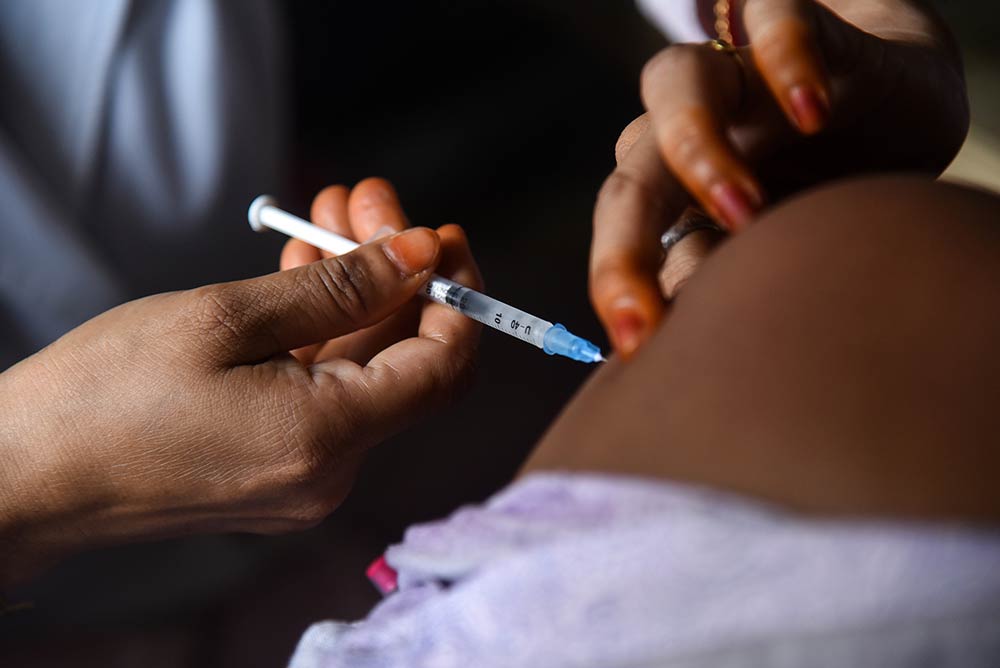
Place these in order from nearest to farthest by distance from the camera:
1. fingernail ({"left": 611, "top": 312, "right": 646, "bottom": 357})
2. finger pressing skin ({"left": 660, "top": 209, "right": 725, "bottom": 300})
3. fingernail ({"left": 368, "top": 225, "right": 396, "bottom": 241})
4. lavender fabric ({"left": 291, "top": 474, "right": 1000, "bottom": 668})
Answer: lavender fabric ({"left": 291, "top": 474, "right": 1000, "bottom": 668}), fingernail ({"left": 611, "top": 312, "right": 646, "bottom": 357}), finger pressing skin ({"left": 660, "top": 209, "right": 725, "bottom": 300}), fingernail ({"left": 368, "top": 225, "right": 396, "bottom": 241})

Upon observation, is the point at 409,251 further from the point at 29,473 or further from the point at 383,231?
the point at 29,473

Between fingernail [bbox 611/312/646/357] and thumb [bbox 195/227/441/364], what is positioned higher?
thumb [bbox 195/227/441/364]

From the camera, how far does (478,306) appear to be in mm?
612

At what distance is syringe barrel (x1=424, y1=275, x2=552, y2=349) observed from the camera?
0.57 m

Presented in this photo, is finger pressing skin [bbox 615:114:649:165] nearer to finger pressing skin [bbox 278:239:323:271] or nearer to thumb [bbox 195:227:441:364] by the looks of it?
thumb [bbox 195:227:441:364]

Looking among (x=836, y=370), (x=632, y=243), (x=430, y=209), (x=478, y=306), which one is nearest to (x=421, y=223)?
(x=430, y=209)

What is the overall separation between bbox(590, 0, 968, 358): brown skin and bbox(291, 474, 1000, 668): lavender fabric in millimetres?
105

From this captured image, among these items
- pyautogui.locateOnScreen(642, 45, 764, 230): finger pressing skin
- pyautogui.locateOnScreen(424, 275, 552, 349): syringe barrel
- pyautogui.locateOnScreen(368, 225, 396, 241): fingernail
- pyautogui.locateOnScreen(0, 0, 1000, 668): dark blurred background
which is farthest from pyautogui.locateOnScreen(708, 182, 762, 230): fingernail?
pyautogui.locateOnScreen(0, 0, 1000, 668): dark blurred background

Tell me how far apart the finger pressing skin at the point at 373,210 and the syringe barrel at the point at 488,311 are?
0.12 metres

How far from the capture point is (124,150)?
80cm

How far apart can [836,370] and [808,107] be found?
0.16 m

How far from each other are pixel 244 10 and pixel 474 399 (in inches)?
18.9

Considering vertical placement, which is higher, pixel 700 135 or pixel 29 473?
pixel 700 135

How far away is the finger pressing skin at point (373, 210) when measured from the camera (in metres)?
0.74
